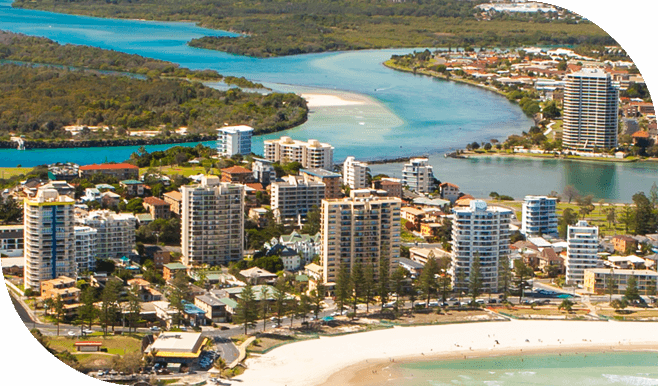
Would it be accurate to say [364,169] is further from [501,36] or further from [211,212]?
[501,36]

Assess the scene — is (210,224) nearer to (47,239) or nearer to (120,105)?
(47,239)

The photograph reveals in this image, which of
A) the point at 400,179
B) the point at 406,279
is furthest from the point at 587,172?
the point at 406,279

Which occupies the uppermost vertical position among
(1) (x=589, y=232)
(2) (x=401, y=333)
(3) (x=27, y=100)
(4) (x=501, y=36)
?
(4) (x=501, y=36)

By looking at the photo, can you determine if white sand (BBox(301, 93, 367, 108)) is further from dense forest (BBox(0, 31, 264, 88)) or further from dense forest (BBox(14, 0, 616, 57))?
dense forest (BBox(14, 0, 616, 57))

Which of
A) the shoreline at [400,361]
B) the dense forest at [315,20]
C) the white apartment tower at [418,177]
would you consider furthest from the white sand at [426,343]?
the dense forest at [315,20]

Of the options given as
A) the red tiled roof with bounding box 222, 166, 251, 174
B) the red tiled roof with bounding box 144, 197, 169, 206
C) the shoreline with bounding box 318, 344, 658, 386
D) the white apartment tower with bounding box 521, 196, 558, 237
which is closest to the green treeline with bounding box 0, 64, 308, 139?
the red tiled roof with bounding box 222, 166, 251, 174

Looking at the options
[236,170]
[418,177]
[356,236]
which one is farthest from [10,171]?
[356,236]

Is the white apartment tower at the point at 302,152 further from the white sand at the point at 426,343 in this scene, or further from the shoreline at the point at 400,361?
the shoreline at the point at 400,361
